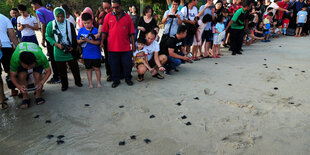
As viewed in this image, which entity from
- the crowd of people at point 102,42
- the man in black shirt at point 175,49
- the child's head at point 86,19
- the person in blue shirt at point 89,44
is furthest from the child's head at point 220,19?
Answer: the child's head at point 86,19

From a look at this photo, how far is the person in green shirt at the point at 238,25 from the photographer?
616cm

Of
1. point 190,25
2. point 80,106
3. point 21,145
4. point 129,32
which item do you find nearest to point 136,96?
point 80,106

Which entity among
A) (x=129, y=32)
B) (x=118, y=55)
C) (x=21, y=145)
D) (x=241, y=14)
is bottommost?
(x=21, y=145)

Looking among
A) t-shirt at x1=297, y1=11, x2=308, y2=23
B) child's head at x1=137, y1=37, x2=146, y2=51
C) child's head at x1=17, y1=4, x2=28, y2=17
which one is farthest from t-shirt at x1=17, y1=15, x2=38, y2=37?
t-shirt at x1=297, y1=11, x2=308, y2=23

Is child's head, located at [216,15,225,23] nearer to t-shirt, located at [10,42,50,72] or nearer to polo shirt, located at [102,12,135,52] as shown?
polo shirt, located at [102,12,135,52]

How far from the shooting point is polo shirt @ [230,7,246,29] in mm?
6168

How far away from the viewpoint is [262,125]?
256 centimetres

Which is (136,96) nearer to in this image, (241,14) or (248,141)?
(248,141)

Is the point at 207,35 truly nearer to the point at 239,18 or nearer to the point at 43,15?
the point at 239,18

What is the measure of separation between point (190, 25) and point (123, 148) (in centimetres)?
418

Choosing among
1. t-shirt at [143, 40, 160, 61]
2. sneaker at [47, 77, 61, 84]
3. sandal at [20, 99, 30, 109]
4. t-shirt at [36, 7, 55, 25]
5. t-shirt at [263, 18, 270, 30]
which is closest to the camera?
sandal at [20, 99, 30, 109]

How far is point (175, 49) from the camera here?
186 inches

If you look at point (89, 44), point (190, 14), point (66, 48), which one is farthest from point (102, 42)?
point (190, 14)

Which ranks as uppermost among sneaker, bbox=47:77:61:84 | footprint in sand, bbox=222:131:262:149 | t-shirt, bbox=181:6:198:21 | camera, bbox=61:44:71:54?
t-shirt, bbox=181:6:198:21
